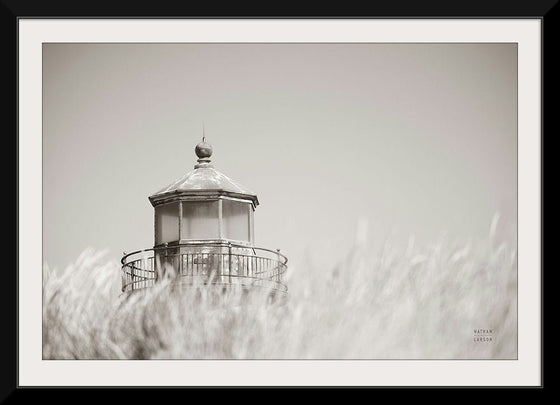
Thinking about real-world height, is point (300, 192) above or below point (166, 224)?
above

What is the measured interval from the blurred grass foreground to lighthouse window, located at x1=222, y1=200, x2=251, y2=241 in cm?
301

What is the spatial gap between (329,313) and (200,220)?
379 cm

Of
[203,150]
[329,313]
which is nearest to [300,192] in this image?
[203,150]

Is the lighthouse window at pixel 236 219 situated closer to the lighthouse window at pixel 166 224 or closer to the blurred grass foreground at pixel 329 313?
the lighthouse window at pixel 166 224

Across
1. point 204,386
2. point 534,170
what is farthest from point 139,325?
point 534,170

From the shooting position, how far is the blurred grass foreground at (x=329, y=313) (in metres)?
4.10

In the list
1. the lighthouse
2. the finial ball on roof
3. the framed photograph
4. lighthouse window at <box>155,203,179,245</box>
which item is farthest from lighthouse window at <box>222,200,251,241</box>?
the framed photograph

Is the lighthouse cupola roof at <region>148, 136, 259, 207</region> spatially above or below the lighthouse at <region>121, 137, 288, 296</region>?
above

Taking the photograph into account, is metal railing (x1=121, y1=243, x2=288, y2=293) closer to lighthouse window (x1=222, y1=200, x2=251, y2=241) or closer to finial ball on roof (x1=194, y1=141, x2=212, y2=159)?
lighthouse window (x1=222, y1=200, x2=251, y2=241)

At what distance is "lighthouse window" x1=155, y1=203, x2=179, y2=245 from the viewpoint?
768 cm

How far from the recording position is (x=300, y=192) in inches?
237

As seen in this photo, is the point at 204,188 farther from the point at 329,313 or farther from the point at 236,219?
the point at 329,313

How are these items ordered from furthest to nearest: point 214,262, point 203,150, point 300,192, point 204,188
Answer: point 204,188 → point 214,262 → point 203,150 → point 300,192
